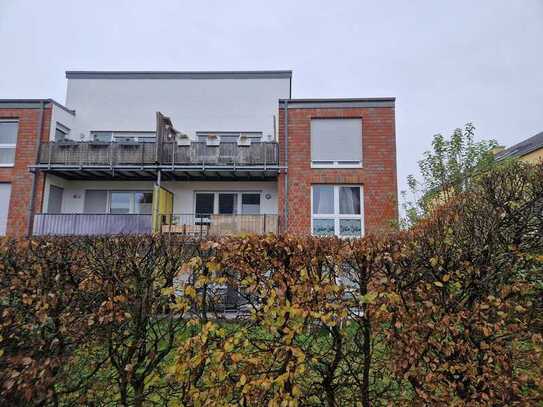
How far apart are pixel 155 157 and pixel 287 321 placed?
12.2 meters

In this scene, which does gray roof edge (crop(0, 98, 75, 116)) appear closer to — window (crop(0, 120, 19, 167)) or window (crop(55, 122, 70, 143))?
window (crop(0, 120, 19, 167))

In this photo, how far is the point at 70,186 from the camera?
15031 millimetres

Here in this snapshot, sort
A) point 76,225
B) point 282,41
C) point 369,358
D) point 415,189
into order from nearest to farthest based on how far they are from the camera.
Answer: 1. point 369,358
2. point 415,189
3. point 76,225
4. point 282,41

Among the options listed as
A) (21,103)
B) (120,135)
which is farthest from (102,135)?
(21,103)

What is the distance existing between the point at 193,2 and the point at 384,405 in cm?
1815

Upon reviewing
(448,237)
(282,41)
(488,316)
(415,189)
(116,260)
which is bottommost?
(488,316)

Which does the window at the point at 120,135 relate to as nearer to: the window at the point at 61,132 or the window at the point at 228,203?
the window at the point at 61,132

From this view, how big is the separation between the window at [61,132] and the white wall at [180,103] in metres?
0.94

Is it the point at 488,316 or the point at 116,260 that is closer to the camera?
the point at 488,316

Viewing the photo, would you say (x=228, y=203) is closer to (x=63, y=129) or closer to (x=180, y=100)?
(x=180, y=100)

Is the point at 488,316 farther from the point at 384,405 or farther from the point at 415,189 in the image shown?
the point at 415,189

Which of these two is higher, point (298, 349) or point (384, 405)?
point (298, 349)

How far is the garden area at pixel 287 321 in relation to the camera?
2.44 metres

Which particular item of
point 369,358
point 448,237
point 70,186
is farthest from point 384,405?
point 70,186
